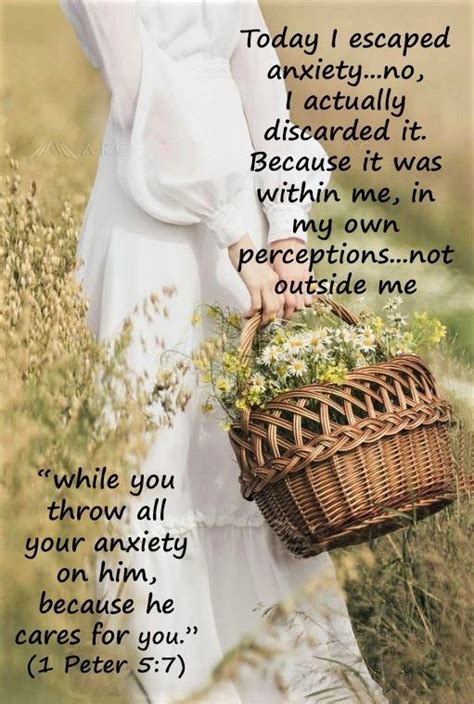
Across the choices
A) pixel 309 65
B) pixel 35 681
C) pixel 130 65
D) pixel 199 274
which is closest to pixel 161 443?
pixel 199 274

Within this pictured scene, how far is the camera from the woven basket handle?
2119mm

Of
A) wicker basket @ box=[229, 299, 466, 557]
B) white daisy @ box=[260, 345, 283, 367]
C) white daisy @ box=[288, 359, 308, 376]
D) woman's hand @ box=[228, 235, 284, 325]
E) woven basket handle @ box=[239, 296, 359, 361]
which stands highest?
woman's hand @ box=[228, 235, 284, 325]

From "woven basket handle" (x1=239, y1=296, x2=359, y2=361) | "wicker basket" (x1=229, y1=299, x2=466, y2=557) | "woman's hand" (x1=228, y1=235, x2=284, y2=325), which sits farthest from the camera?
"woman's hand" (x1=228, y1=235, x2=284, y2=325)

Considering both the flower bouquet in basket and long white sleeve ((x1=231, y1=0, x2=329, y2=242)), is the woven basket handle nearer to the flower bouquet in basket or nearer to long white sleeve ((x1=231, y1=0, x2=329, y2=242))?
the flower bouquet in basket

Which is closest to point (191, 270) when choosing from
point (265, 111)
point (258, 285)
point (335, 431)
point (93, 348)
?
point (258, 285)

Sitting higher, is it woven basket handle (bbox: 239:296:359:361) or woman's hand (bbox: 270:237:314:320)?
woman's hand (bbox: 270:237:314:320)

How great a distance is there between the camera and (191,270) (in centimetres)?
229

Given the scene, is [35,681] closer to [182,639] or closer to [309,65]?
[182,639]

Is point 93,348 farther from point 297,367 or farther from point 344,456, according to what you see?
point 344,456

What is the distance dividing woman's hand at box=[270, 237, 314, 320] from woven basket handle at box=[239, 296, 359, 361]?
4 cm

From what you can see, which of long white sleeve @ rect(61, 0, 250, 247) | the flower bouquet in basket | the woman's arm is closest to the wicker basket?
the flower bouquet in basket

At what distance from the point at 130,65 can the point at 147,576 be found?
45.2 inches

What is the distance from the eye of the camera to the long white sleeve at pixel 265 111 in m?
2.34

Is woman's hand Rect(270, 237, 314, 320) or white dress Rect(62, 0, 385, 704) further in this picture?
woman's hand Rect(270, 237, 314, 320)
